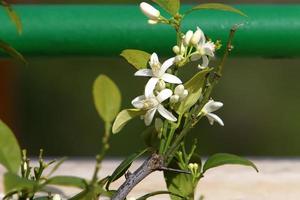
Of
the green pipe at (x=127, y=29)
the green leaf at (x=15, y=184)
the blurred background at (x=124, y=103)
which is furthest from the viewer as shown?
the blurred background at (x=124, y=103)

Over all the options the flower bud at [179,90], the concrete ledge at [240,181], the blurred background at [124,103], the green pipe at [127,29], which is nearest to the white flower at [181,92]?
the flower bud at [179,90]

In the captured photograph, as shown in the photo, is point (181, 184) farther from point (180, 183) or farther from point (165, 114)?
point (165, 114)

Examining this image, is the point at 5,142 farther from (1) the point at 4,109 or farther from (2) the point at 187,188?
(1) the point at 4,109

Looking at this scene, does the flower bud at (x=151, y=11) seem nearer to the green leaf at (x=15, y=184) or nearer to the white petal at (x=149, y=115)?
the white petal at (x=149, y=115)

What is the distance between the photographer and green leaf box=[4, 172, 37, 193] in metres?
0.70

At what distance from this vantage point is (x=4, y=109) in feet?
12.7

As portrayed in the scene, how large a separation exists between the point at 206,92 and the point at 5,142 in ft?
0.67

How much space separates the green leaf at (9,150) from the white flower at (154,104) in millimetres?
129

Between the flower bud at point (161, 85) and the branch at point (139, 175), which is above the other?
the flower bud at point (161, 85)

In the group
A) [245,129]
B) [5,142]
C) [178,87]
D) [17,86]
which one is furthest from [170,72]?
[17,86]

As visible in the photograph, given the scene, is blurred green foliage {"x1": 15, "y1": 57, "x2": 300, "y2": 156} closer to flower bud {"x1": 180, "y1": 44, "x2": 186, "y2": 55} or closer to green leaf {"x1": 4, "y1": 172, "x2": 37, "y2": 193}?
flower bud {"x1": 180, "y1": 44, "x2": 186, "y2": 55}

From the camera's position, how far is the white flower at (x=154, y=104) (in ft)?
2.84

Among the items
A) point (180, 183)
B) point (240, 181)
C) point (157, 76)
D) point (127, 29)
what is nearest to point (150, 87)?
point (157, 76)

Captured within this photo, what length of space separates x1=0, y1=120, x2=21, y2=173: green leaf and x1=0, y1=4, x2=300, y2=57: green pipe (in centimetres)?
73
